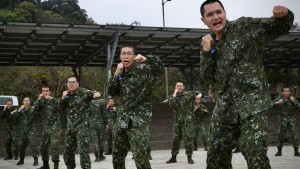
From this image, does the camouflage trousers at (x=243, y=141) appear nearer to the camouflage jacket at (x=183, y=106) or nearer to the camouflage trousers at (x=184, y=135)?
the camouflage trousers at (x=184, y=135)

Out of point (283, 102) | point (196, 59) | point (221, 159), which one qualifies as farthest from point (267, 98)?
point (196, 59)

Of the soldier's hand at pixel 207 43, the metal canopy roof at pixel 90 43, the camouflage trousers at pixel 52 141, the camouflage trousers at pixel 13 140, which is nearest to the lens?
the soldier's hand at pixel 207 43

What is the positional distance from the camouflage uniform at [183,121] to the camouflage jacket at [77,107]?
10.3ft

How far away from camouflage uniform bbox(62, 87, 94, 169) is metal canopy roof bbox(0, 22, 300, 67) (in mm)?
8907

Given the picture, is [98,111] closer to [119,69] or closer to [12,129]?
[12,129]

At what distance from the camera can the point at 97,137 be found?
41.3ft

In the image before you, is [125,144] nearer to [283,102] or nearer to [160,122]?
[283,102]

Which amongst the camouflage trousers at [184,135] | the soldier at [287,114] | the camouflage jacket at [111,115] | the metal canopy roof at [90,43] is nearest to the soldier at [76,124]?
the camouflage trousers at [184,135]

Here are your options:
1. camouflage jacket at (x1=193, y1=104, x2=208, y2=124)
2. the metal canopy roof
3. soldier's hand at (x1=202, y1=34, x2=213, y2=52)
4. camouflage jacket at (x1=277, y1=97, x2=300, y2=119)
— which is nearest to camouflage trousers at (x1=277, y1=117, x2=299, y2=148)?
camouflage jacket at (x1=277, y1=97, x2=300, y2=119)

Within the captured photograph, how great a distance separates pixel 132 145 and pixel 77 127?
2.51m

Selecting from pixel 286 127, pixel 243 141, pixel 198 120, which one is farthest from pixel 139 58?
pixel 198 120

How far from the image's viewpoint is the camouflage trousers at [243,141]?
3.18m

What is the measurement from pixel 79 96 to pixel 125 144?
2.65 metres

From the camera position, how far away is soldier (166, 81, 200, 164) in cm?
989
